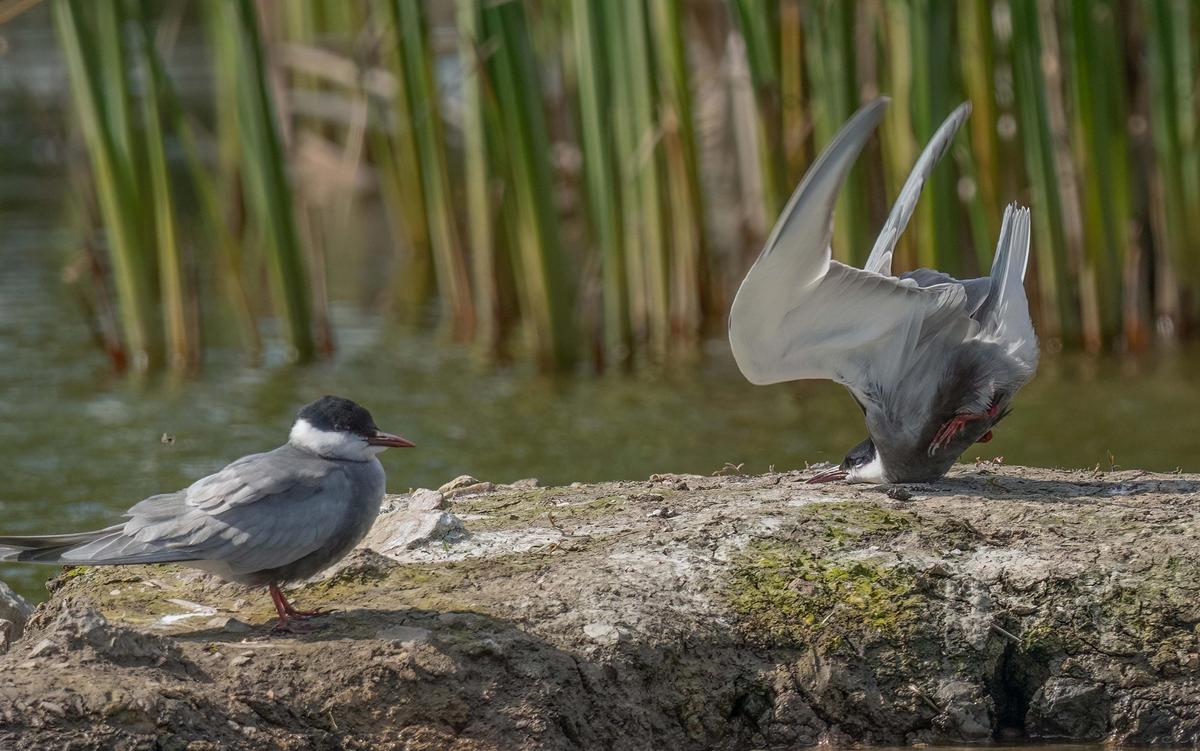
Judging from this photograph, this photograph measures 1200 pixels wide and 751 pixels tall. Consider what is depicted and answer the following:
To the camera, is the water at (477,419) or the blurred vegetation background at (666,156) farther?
the blurred vegetation background at (666,156)

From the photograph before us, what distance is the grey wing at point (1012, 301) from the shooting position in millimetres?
5359

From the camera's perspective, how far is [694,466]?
8.70 meters

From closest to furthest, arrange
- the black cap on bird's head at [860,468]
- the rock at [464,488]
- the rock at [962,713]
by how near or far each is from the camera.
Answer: the rock at [962,713]
the black cap on bird's head at [860,468]
the rock at [464,488]

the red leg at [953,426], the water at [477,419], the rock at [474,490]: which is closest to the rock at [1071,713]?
the red leg at [953,426]

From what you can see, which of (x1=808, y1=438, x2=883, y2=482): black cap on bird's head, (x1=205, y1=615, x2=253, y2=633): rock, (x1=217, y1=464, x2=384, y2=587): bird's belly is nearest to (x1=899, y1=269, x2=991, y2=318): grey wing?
(x1=808, y1=438, x2=883, y2=482): black cap on bird's head

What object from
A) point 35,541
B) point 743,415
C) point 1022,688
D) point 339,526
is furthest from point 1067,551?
point 743,415

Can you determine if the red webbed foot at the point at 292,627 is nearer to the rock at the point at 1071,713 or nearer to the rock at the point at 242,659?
the rock at the point at 242,659

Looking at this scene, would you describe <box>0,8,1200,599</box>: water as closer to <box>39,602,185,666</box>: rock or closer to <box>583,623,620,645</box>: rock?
<box>39,602,185,666</box>: rock

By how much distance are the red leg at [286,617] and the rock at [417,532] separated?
668mm

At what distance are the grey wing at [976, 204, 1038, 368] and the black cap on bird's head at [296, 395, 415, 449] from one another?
198cm

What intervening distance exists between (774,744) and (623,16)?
5.66 meters

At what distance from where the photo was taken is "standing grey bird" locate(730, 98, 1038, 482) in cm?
521

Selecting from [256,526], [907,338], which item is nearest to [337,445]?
[256,526]

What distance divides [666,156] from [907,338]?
16.1ft
